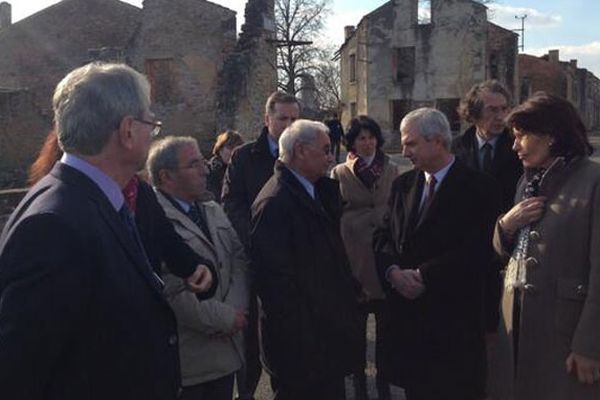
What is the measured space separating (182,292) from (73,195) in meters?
1.52

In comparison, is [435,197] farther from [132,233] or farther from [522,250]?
[132,233]

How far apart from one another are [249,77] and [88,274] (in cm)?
1760

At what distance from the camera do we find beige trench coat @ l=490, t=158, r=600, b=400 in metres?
3.14

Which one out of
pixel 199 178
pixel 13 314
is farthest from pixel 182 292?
pixel 13 314

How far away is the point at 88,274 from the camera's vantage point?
6.98 feet

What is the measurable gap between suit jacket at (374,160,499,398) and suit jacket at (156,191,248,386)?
1082mm

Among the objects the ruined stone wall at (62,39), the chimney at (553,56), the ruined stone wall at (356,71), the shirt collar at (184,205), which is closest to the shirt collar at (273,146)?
the shirt collar at (184,205)

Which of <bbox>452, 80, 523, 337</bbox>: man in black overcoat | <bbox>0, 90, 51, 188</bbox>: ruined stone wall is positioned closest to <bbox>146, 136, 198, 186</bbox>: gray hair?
<bbox>452, 80, 523, 337</bbox>: man in black overcoat

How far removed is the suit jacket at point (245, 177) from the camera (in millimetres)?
5234

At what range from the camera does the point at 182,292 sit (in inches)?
142

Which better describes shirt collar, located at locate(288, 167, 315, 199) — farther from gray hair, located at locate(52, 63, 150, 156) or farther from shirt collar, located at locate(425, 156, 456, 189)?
gray hair, located at locate(52, 63, 150, 156)

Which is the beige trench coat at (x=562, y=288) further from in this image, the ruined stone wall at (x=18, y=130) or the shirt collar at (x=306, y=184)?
the ruined stone wall at (x=18, y=130)

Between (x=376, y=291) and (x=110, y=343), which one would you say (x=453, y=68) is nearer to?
(x=376, y=291)

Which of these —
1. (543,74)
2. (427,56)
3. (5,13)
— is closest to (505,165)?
(427,56)
